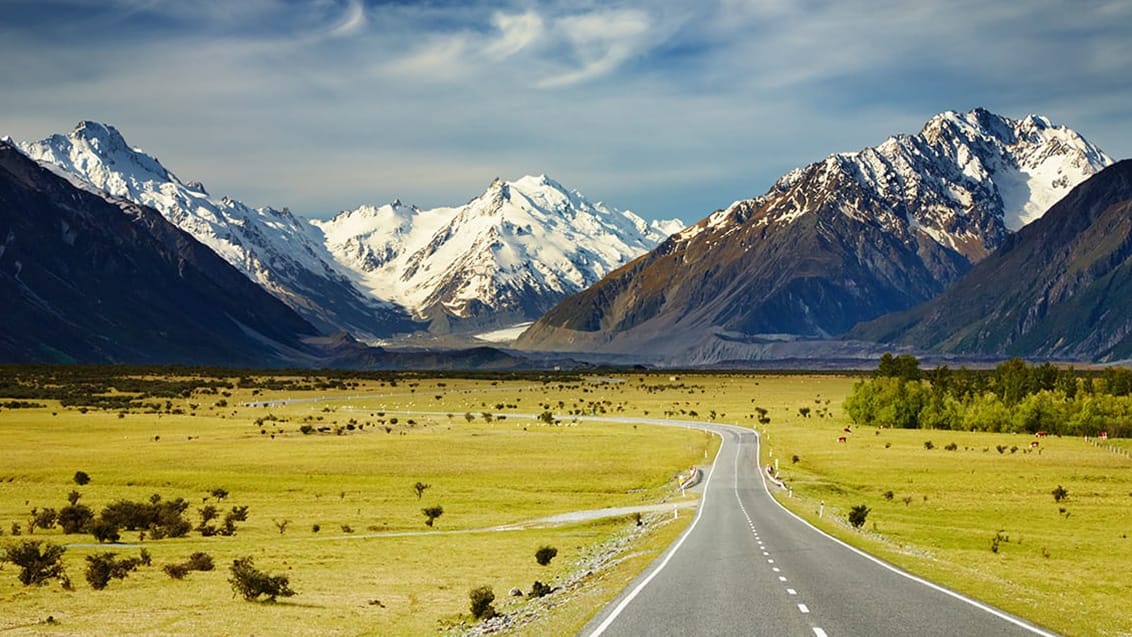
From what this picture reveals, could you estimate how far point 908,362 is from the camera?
190375 mm

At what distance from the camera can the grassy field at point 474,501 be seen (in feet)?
108

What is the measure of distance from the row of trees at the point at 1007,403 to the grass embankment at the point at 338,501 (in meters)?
45.5

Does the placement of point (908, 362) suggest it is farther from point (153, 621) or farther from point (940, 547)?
point (153, 621)

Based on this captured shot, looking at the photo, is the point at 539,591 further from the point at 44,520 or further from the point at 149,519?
the point at 44,520

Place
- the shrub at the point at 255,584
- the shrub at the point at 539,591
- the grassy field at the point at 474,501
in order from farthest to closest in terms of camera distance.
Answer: the shrub at the point at 539,591 < the shrub at the point at 255,584 < the grassy field at the point at 474,501

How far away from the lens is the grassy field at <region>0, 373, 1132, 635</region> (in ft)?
108

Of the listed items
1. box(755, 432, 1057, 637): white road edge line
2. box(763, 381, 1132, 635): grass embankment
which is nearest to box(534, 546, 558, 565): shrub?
box(755, 432, 1057, 637): white road edge line

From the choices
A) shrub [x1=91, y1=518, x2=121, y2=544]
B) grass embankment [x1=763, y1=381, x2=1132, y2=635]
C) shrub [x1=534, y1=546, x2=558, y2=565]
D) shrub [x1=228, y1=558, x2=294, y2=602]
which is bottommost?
grass embankment [x1=763, y1=381, x2=1132, y2=635]

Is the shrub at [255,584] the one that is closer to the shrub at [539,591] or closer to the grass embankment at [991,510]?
the shrub at [539,591]

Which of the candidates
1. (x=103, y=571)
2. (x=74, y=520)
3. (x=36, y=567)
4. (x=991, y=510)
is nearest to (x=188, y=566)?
(x=103, y=571)

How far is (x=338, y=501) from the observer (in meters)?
71.1

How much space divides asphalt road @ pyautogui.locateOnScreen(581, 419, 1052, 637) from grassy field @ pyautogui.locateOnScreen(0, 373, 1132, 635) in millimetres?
1375

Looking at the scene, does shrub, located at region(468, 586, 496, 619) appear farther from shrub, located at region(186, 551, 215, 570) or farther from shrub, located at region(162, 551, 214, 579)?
shrub, located at region(186, 551, 215, 570)

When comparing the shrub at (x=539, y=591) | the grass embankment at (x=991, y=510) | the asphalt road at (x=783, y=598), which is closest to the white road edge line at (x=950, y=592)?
the asphalt road at (x=783, y=598)
